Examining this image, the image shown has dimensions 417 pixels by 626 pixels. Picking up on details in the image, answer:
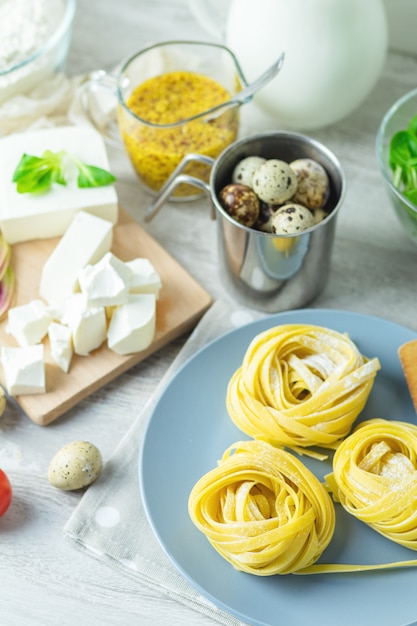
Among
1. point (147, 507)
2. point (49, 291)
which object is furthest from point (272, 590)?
point (49, 291)

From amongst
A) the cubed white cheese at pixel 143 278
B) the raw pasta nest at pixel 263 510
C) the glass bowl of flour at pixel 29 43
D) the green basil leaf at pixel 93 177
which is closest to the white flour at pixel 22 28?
the glass bowl of flour at pixel 29 43

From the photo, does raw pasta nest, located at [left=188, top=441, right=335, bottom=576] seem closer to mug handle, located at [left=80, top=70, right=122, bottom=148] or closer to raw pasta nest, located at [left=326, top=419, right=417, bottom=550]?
raw pasta nest, located at [left=326, top=419, right=417, bottom=550]

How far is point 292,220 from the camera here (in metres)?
1.34

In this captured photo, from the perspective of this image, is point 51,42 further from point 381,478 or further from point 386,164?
point 381,478

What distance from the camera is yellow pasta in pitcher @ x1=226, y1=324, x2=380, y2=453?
122cm

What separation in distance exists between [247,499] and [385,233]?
0.66 metres

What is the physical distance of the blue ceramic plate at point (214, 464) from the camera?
111cm

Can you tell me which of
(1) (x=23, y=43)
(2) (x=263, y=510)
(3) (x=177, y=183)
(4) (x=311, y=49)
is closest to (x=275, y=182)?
(3) (x=177, y=183)

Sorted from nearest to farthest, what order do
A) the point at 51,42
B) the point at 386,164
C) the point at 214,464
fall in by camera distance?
the point at 214,464
the point at 386,164
the point at 51,42

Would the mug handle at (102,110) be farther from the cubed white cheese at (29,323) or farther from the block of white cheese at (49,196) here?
the cubed white cheese at (29,323)

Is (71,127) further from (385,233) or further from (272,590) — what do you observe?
(272,590)

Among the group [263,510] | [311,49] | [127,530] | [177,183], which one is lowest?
[127,530]

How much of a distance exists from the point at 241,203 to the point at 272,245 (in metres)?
0.09

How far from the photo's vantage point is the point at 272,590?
1.13 meters
